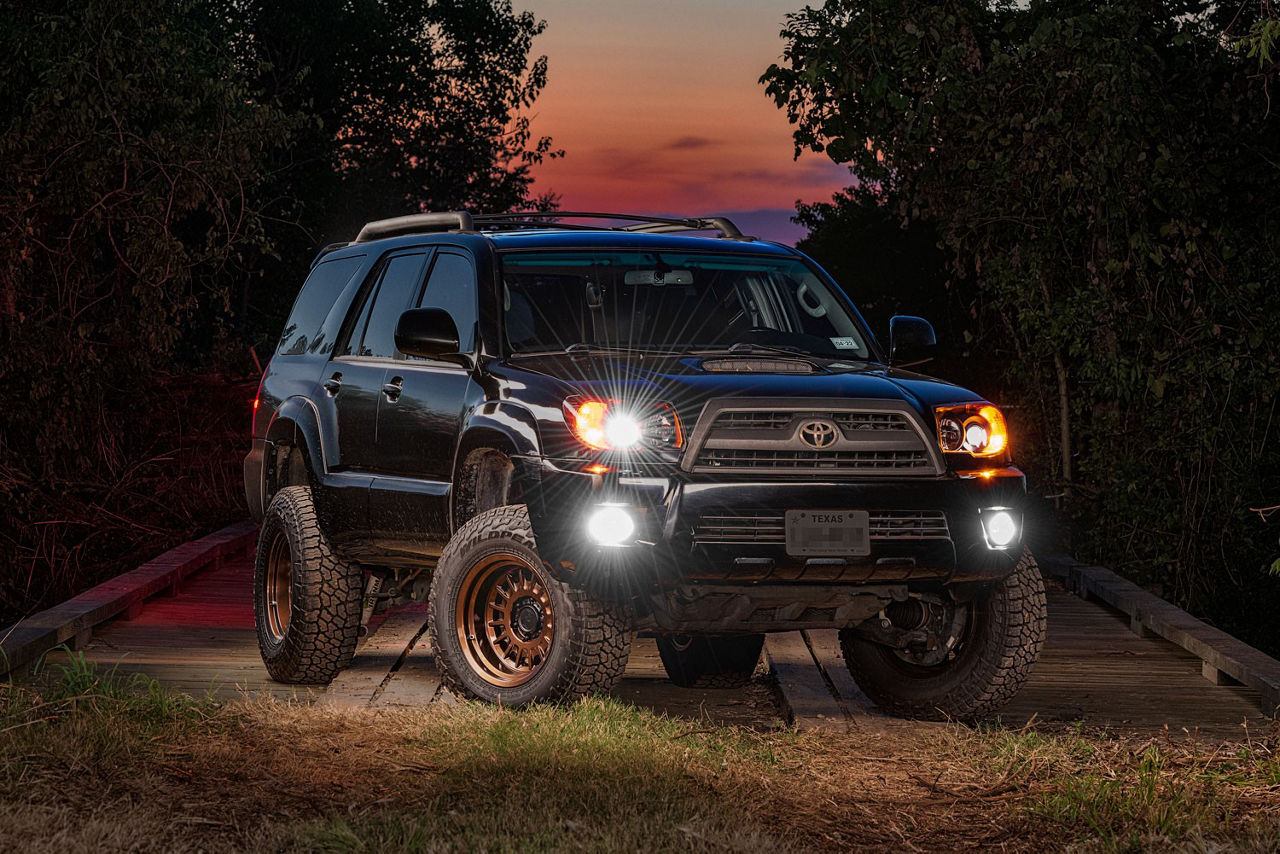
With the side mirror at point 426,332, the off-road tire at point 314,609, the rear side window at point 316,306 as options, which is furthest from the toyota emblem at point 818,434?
the rear side window at point 316,306

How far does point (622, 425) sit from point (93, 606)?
4.66m

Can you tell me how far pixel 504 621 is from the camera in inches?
307

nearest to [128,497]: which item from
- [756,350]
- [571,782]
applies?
[756,350]

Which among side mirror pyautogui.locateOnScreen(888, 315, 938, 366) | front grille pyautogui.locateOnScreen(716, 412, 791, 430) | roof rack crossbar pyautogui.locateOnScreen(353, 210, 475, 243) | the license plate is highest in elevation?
roof rack crossbar pyautogui.locateOnScreen(353, 210, 475, 243)

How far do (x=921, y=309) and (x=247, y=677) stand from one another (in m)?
37.9

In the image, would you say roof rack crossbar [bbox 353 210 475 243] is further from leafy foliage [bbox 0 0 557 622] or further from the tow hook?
leafy foliage [bbox 0 0 557 622]

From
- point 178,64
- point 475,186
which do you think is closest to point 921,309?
point 475,186

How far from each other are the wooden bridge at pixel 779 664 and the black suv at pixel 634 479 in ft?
1.05

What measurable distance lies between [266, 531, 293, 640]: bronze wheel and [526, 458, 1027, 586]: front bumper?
105 inches

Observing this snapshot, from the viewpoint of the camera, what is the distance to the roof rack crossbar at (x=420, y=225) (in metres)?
8.99

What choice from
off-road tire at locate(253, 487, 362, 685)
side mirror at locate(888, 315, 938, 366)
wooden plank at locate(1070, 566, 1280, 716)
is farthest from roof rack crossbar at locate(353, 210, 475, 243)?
wooden plank at locate(1070, 566, 1280, 716)

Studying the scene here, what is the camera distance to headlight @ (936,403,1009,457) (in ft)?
24.8

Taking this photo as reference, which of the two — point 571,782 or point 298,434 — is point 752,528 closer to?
point 571,782

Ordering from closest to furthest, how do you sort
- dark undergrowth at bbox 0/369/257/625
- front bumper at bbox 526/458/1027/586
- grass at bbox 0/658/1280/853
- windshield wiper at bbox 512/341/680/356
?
grass at bbox 0/658/1280/853 → front bumper at bbox 526/458/1027/586 → windshield wiper at bbox 512/341/680/356 → dark undergrowth at bbox 0/369/257/625
